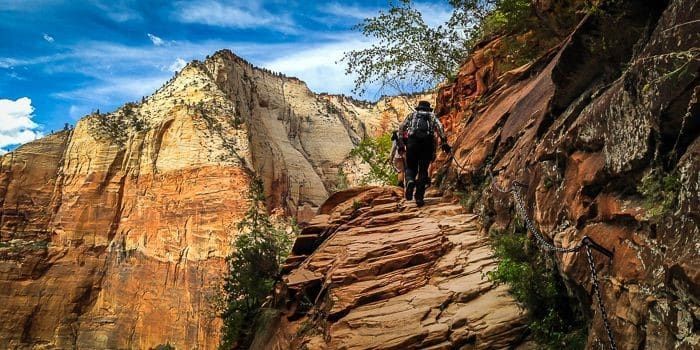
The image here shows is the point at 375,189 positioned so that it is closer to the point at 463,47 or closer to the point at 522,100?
the point at 522,100

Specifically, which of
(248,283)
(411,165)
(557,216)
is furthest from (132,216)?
(557,216)

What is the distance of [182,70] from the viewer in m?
65.6

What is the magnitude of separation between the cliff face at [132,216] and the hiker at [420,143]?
3501 cm

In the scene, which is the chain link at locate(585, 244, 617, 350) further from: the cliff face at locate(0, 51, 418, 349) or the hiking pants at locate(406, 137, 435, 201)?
the cliff face at locate(0, 51, 418, 349)

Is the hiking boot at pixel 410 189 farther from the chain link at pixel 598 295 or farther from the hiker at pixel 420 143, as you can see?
the chain link at pixel 598 295

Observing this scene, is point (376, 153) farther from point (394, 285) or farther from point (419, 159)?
point (394, 285)

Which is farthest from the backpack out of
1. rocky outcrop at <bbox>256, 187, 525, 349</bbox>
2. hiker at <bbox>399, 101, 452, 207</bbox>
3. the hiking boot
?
rocky outcrop at <bbox>256, 187, 525, 349</bbox>

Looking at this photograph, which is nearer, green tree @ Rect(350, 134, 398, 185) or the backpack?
the backpack

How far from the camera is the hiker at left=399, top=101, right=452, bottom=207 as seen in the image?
1147 cm

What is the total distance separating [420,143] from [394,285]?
11.8 ft

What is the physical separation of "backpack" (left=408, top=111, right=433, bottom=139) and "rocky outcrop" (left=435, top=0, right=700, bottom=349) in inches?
126

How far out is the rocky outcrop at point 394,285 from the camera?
7363mm

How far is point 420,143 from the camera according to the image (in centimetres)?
1159

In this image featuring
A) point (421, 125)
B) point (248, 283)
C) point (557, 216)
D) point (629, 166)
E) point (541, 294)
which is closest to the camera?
point (629, 166)
